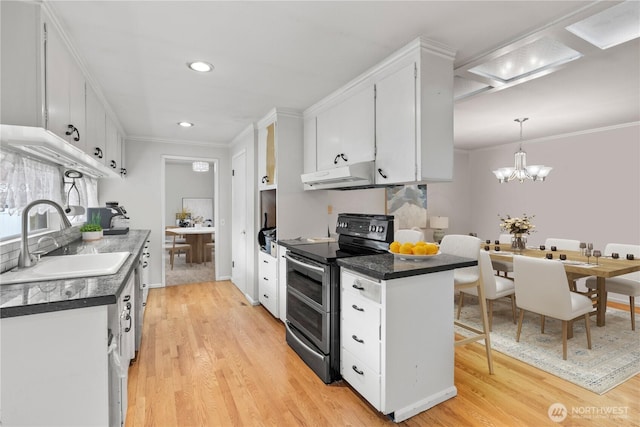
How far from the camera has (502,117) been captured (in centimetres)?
396

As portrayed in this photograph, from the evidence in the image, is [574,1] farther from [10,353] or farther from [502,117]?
[10,353]

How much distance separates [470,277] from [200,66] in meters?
2.65

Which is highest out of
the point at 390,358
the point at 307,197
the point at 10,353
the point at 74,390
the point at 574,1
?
the point at 574,1

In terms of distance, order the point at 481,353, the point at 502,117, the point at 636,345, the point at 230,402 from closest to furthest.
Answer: the point at 230,402 → the point at 481,353 → the point at 636,345 → the point at 502,117

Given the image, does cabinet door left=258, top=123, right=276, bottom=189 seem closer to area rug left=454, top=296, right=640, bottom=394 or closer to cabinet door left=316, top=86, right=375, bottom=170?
cabinet door left=316, top=86, right=375, bottom=170

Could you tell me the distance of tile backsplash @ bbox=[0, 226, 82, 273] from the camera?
1646mm

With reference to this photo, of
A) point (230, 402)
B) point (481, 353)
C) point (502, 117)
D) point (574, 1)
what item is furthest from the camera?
point (502, 117)

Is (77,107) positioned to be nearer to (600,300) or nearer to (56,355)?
(56,355)

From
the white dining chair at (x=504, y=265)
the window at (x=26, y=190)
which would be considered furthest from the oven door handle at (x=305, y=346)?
the white dining chair at (x=504, y=265)

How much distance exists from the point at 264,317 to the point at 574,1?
364 cm

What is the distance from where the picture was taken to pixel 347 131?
282cm

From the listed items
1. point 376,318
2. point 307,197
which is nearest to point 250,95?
point 307,197

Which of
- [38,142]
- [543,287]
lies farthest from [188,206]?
[543,287]

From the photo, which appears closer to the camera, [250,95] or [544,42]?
[544,42]
